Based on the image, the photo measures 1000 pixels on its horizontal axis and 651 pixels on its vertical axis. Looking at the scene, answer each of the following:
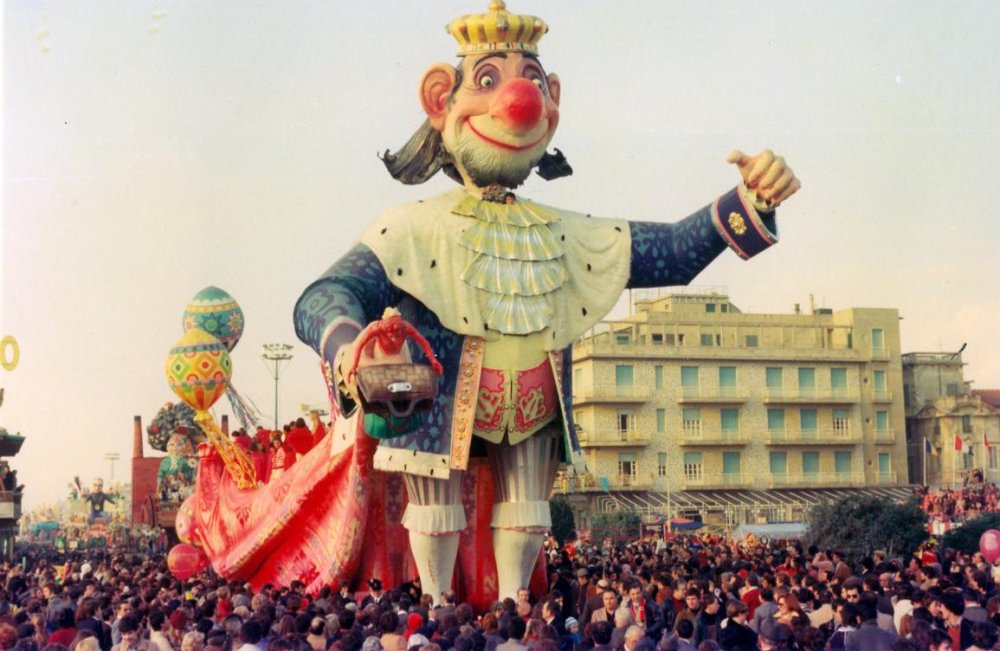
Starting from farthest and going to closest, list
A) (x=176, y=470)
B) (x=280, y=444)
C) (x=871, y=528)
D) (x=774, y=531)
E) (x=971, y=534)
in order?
(x=774, y=531) < (x=176, y=470) < (x=871, y=528) < (x=971, y=534) < (x=280, y=444)

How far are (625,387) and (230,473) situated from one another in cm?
3518

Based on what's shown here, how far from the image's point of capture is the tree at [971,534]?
20.5 meters

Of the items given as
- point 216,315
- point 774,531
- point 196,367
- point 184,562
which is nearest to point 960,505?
point 774,531

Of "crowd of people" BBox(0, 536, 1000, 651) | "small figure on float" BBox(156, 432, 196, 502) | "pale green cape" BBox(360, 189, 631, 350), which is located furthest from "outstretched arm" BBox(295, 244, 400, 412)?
"small figure on float" BBox(156, 432, 196, 502)

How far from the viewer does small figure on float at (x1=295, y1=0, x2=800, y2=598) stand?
11.1m

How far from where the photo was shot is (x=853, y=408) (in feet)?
175

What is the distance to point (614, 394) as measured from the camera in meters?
49.8

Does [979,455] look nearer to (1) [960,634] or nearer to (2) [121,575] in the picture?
(2) [121,575]

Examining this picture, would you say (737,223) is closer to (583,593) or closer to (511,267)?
(511,267)

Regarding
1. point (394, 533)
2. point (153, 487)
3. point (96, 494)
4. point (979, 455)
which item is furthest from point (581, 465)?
point (96, 494)

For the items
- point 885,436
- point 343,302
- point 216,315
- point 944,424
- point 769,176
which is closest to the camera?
point 343,302

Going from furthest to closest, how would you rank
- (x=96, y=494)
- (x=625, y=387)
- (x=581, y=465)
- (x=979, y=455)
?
(x=96, y=494) → (x=979, y=455) → (x=625, y=387) → (x=581, y=465)

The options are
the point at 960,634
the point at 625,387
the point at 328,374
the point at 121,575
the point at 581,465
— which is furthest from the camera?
the point at 625,387

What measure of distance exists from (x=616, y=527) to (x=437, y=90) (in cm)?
3227
